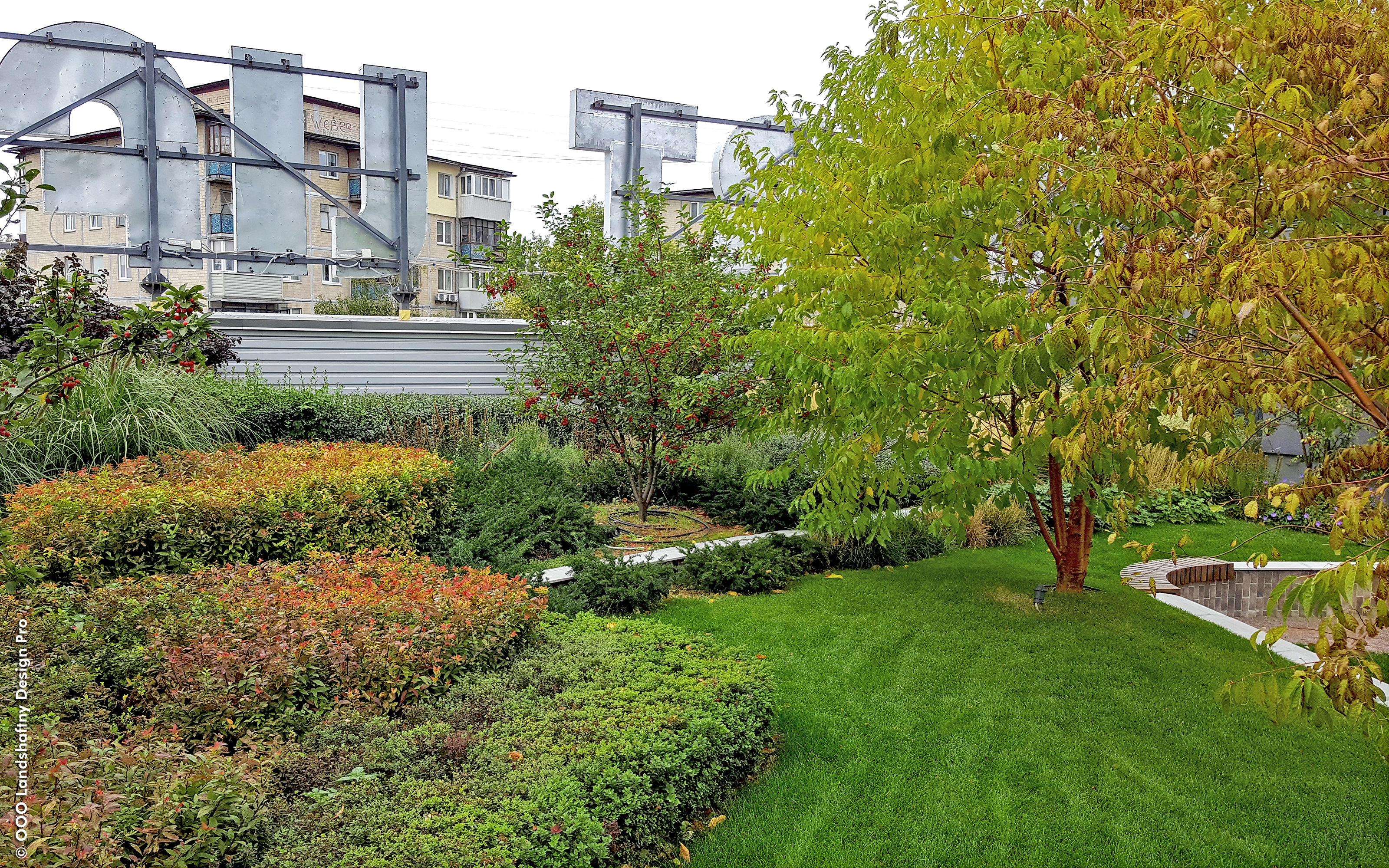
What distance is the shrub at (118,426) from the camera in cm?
773

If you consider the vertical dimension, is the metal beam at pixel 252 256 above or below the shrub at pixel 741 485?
above

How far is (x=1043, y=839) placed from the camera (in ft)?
12.1

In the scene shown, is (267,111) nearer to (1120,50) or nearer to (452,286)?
(1120,50)

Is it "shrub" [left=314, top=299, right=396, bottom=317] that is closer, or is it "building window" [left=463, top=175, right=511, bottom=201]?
"shrub" [left=314, top=299, right=396, bottom=317]

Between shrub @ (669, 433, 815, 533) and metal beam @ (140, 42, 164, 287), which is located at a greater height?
metal beam @ (140, 42, 164, 287)

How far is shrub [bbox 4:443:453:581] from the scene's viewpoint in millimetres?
5852

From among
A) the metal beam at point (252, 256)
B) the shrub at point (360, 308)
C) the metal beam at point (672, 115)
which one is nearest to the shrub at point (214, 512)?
the metal beam at point (252, 256)

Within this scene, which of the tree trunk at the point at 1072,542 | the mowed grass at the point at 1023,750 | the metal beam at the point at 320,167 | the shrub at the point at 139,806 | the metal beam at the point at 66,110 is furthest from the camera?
the metal beam at the point at 320,167

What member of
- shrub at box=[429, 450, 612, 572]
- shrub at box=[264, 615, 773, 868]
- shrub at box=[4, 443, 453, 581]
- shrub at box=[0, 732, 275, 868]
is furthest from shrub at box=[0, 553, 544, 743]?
shrub at box=[429, 450, 612, 572]

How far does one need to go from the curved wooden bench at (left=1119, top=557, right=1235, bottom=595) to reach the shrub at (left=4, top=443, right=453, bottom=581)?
629 cm

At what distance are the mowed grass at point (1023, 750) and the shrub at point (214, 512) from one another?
255 cm

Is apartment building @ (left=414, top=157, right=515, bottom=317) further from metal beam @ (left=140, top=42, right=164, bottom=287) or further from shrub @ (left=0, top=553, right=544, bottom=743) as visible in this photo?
shrub @ (left=0, top=553, right=544, bottom=743)

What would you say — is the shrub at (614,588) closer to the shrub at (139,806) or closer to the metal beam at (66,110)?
the shrub at (139,806)

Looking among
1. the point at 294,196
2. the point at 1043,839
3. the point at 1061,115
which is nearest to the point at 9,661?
the point at 1043,839
